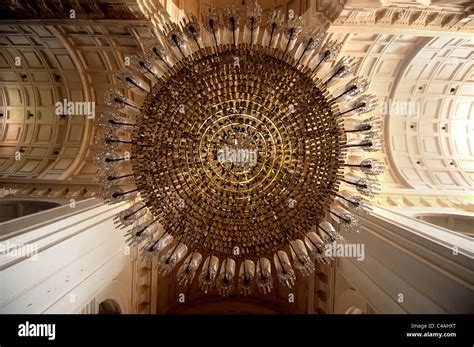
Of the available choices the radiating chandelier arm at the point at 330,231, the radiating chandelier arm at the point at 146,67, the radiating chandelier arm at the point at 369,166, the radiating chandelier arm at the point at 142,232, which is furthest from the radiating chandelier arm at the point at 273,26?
the radiating chandelier arm at the point at 142,232

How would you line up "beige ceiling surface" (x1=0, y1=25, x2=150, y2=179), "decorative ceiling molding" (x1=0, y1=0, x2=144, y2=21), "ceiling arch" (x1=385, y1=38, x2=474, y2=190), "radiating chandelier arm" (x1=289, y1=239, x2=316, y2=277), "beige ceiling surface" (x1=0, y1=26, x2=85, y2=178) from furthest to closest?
1. "beige ceiling surface" (x1=0, y1=26, x2=85, y2=178)
2. "ceiling arch" (x1=385, y1=38, x2=474, y2=190)
3. "beige ceiling surface" (x1=0, y1=25, x2=150, y2=179)
4. "decorative ceiling molding" (x1=0, y1=0, x2=144, y2=21)
5. "radiating chandelier arm" (x1=289, y1=239, x2=316, y2=277)

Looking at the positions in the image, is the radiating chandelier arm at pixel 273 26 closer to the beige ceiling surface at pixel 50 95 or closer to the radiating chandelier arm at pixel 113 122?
the radiating chandelier arm at pixel 113 122

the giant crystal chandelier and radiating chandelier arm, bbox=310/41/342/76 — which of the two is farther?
radiating chandelier arm, bbox=310/41/342/76

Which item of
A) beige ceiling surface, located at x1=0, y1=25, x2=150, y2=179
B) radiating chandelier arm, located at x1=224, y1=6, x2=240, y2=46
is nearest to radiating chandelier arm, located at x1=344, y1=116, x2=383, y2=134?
radiating chandelier arm, located at x1=224, y1=6, x2=240, y2=46

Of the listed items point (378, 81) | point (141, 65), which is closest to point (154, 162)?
point (141, 65)

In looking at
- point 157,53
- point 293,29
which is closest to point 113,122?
point 157,53

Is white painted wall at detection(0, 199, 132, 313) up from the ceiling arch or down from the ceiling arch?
down

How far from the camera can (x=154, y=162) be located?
10.8 ft

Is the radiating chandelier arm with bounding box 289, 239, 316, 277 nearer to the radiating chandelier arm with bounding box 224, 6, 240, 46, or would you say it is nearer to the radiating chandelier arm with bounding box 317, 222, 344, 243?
the radiating chandelier arm with bounding box 317, 222, 344, 243

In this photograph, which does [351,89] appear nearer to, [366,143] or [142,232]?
[366,143]

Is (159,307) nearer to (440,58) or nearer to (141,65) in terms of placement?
(141,65)

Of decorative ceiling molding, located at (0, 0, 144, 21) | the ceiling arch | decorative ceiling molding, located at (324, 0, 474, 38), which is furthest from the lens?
the ceiling arch

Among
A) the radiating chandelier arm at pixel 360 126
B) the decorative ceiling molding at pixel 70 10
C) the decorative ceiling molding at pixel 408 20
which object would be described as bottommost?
the radiating chandelier arm at pixel 360 126

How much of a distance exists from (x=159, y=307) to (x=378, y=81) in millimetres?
8368
